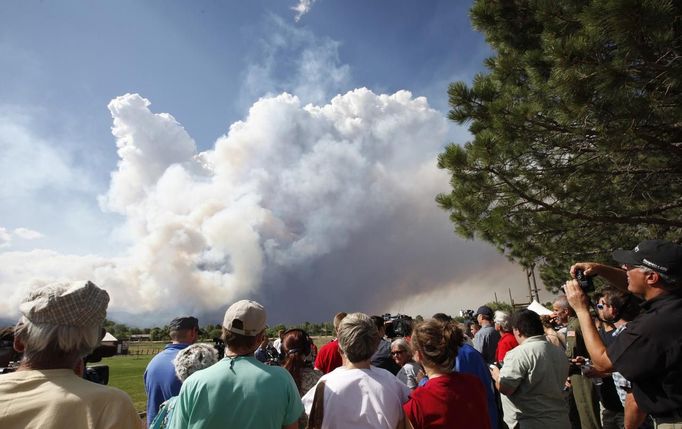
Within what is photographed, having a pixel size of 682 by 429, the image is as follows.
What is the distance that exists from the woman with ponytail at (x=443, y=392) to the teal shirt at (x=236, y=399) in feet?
2.85

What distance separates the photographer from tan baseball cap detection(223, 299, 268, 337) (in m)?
2.48

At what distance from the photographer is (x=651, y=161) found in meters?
7.90

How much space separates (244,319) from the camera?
248cm

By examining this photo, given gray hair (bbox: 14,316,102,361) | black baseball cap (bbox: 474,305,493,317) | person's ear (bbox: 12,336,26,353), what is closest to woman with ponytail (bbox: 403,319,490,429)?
gray hair (bbox: 14,316,102,361)

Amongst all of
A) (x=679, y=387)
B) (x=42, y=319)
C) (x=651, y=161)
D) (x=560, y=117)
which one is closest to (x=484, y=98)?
(x=560, y=117)

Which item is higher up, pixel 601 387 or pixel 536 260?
pixel 536 260

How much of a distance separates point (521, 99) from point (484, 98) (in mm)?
716

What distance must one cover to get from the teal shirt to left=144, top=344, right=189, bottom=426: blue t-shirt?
130cm

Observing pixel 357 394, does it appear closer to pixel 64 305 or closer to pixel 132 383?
pixel 64 305

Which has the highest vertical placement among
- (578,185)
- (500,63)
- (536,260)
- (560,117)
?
(500,63)

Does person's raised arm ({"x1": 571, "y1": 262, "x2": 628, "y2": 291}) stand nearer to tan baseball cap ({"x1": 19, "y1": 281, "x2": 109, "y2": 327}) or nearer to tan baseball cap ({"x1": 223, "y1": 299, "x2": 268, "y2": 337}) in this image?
tan baseball cap ({"x1": 223, "y1": 299, "x2": 268, "y2": 337})

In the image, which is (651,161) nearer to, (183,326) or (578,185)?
(578,185)

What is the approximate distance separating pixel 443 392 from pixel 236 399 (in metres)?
1.39

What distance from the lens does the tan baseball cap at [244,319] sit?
248cm
